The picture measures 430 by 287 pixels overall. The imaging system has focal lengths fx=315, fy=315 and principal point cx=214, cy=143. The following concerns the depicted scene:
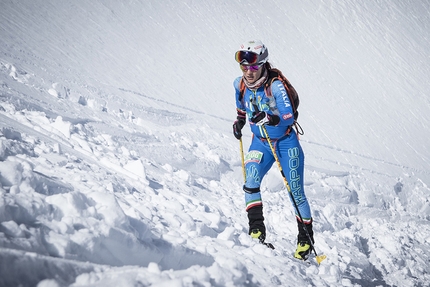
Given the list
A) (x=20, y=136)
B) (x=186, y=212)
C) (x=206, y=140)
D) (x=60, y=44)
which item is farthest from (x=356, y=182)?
(x=60, y=44)

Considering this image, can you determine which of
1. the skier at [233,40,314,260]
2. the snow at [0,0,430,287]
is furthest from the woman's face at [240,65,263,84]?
the snow at [0,0,430,287]

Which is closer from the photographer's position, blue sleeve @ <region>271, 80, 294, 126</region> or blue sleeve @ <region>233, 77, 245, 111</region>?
blue sleeve @ <region>271, 80, 294, 126</region>

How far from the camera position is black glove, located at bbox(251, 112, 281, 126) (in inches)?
169

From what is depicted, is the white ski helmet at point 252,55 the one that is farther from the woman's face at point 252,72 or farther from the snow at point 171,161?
the snow at point 171,161

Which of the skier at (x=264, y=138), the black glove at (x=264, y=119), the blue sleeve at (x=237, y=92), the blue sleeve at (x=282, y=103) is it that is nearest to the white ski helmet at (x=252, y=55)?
the skier at (x=264, y=138)

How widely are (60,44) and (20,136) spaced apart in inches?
333

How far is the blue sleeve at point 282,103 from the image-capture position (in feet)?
14.1

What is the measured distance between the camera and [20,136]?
418 cm

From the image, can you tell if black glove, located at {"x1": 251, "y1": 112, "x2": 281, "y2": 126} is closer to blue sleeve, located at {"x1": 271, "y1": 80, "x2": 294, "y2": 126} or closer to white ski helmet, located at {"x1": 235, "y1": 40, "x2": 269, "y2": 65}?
blue sleeve, located at {"x1": 271, "y1": 80, "x2": 294, "y2": 126}

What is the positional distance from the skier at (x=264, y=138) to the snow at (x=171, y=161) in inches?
14.1

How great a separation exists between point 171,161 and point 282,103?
319 centimetres

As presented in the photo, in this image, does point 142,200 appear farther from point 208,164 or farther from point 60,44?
point 60,44

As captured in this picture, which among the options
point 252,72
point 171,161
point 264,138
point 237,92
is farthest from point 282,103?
point 171,161

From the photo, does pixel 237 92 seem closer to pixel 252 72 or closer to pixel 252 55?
pixel 252 72
